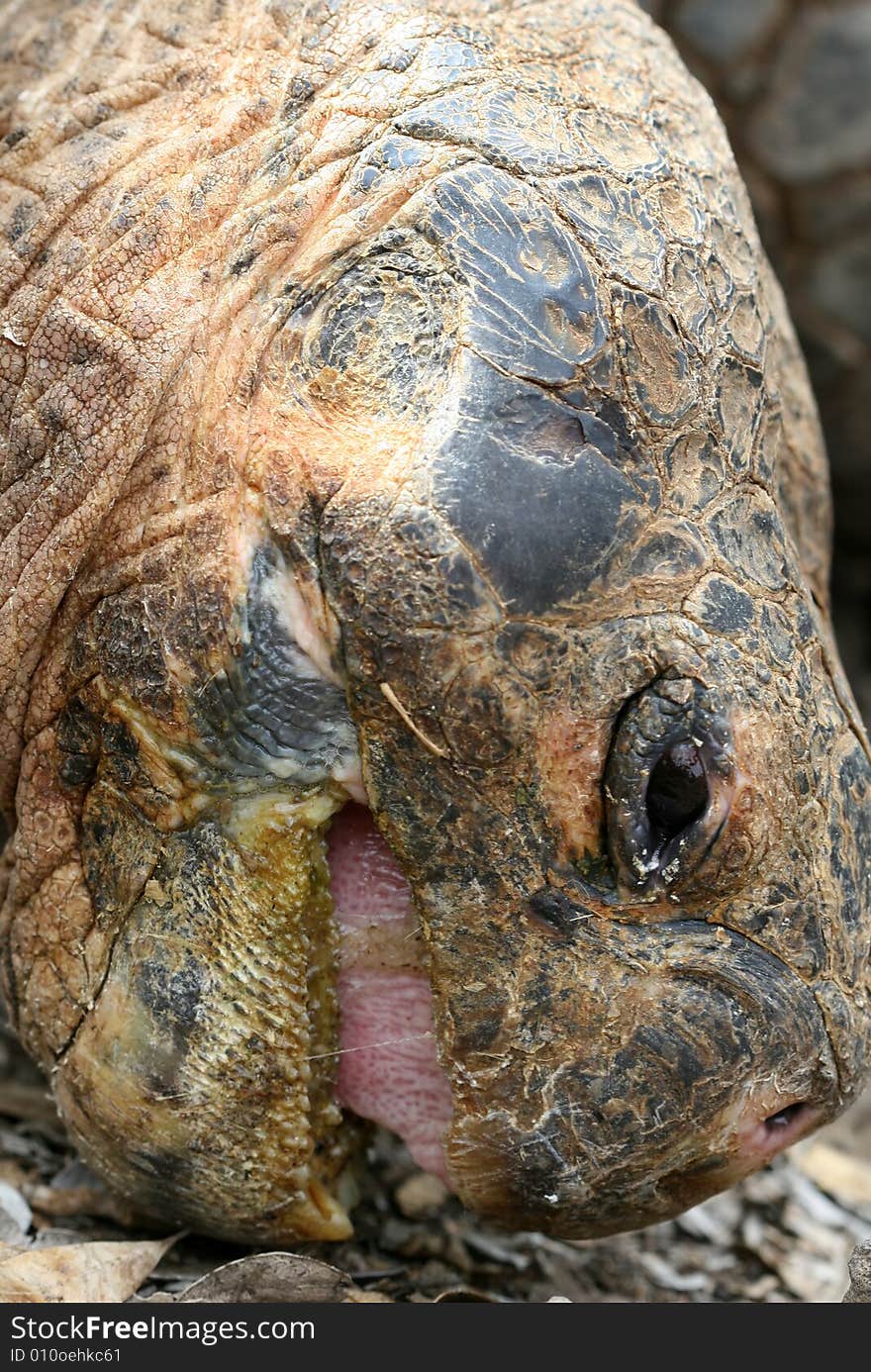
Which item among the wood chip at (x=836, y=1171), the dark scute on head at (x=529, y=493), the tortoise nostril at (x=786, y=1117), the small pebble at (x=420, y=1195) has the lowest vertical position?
the wood chip at (x=836, y=1171)

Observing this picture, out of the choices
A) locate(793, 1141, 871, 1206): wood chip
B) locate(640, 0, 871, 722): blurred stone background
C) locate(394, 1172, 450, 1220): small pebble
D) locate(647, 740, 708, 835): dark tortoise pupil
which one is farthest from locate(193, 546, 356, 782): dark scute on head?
locate(640, 0, 871, 722): blurred stone background

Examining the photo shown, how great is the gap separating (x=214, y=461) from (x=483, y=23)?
0.78 meters

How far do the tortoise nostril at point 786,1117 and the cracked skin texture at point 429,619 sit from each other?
1.4 inches

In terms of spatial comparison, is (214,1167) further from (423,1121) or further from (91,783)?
(91,783)

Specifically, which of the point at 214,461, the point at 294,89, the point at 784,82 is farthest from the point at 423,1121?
the point at 784,82

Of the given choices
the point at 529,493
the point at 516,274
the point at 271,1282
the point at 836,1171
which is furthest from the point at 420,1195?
the point at 516,274

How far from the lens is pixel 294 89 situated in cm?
207

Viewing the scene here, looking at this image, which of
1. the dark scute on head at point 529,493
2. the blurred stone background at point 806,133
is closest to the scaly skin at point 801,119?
the blurred stone background at point 806,133

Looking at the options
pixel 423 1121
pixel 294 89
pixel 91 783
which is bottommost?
pixel 423 1121

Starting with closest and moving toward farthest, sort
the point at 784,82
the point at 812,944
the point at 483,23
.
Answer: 1. the point at 812,944
2. the point at 483,23
3. the point at 784,82

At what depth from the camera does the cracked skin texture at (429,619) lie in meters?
1.84

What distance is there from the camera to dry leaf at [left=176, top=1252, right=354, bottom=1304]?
2102 millimetres

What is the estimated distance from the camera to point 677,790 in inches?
74.5

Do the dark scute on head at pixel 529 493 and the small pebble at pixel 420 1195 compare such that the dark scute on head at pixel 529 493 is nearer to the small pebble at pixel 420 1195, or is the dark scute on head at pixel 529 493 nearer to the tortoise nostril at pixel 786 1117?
the tortoise nostril at pixel 786 1117
